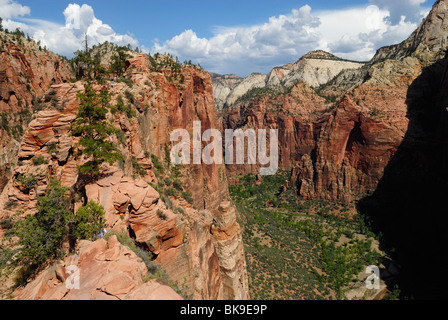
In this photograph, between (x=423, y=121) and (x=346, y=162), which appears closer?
(x=423, y=121)

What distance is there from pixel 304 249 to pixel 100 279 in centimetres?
5072

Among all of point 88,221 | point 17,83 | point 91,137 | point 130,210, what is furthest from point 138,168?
point 17,83

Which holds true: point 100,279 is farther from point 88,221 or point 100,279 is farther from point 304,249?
point 304,249

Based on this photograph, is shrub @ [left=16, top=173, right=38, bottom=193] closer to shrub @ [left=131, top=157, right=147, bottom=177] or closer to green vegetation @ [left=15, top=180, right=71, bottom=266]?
green vegetation @ [left=15, top=180, right=71, bottom=266]

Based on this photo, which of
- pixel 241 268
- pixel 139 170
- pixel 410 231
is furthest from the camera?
pixel 410 231


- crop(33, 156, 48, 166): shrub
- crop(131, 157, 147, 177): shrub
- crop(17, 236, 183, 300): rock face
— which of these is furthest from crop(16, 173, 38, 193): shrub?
crop(131, 157, 147, 177): shrub

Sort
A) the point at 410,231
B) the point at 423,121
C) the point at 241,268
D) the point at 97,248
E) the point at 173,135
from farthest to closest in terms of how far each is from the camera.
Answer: the point at 423,121
the point at 410,231
the point at 173,135
the point at 241,268
the point at 97,248

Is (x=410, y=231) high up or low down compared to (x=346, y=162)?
down

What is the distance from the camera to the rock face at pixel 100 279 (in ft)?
26.5

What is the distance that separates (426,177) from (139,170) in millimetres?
69626

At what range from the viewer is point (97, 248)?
408 inches

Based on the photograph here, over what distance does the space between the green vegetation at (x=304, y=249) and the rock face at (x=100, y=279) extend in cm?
3120
